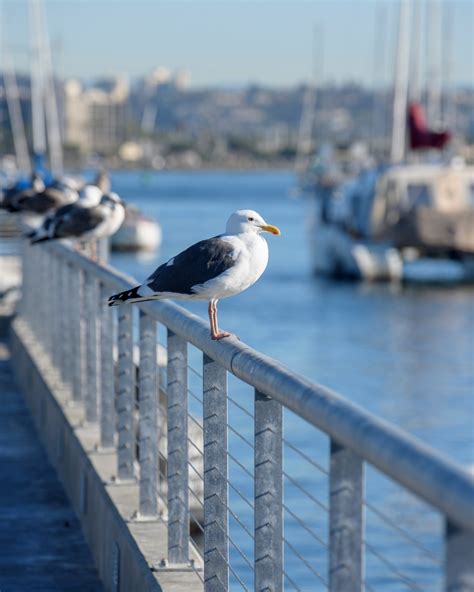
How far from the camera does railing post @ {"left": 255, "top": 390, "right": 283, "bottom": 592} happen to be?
4.06 meters

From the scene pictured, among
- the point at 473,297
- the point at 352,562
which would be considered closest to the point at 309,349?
the point at 473,297

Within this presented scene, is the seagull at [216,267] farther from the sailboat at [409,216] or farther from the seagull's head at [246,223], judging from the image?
the sailboat at [409,216]

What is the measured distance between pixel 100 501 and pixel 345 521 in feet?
12.0

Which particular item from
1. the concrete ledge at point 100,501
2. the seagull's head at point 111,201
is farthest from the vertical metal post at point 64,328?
the seagull's head at point 111,201

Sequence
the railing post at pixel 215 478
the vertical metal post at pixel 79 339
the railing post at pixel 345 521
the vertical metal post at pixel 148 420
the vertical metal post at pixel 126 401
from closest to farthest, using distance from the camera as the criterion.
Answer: the railing post at pixel 345 521 < the railing post at pixel 215 478 < the vertical metal post at pixel 148 420 < the vertical metal post at pixel 126 401 < the vertical metal post at pixel 79 339

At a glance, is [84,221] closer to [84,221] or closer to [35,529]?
[84,221]

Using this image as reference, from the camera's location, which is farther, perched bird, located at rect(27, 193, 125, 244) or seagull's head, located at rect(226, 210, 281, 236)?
perched bird, located at rect(27, 193, 125, 244)

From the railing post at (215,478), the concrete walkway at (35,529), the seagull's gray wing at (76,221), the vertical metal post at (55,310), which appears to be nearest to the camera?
the railing post at (215,478)

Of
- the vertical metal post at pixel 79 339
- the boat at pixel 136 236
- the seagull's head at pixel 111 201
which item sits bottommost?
the boat at pixel 136 236

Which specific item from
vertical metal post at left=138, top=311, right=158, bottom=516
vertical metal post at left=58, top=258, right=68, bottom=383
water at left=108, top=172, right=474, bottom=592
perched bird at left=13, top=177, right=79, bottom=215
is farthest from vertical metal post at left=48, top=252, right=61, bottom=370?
vertical metal post at left=138, top=311, right=158, bottom=516

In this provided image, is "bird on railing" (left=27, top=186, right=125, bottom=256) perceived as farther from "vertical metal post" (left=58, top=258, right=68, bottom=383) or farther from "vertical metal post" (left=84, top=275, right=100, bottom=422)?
"vertical metal post" (left=84, top=275, right=100, bottom=422)

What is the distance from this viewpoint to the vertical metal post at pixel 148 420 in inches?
242

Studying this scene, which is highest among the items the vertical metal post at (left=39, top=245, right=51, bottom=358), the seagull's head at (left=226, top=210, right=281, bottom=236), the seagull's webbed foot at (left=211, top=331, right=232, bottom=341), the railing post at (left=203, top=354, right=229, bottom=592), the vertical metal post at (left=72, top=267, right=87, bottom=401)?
the seagull's head at (left=226, top=210, right=281, bottom=236)

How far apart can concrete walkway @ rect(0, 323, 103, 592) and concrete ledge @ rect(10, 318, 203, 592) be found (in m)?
0.07
